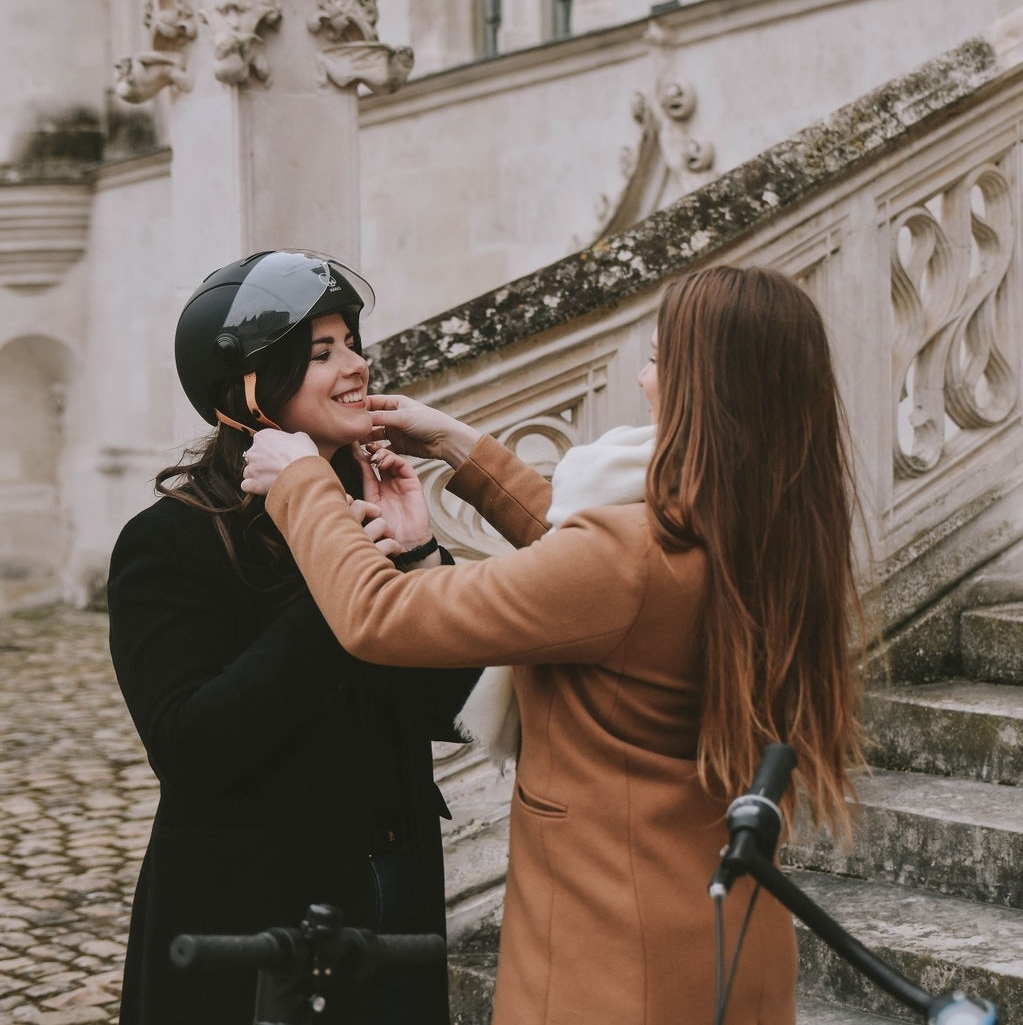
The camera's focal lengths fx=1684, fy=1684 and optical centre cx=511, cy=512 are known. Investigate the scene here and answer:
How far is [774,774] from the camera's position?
147 centimetres

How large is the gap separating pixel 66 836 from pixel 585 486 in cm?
452

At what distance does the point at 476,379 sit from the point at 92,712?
536 centimetres

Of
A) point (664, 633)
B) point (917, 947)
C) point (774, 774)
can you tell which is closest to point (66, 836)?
point (917, 947)

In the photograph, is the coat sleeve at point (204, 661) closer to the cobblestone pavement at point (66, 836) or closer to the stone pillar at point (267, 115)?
the cobblestone pavement at point (66, 836)

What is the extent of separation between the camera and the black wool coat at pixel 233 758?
2.14m

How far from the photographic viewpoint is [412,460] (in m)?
3.80

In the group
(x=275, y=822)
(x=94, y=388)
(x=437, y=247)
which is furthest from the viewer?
(x=94, y=388)

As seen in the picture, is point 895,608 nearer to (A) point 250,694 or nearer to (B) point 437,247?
(A) point 250,694

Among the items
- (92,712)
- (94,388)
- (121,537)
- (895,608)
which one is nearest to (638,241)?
(895,608)

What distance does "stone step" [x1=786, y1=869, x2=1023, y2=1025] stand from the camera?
301 centimetres

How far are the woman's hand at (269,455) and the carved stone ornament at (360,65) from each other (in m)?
2.79

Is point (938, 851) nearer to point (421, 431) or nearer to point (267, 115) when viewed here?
point (421, 431)

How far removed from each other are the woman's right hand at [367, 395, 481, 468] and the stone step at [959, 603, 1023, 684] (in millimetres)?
1953

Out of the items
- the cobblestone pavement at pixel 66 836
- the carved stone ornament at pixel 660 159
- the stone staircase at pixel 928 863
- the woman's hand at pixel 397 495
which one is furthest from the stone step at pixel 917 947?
the carved stone ornament at pixel 660 159
